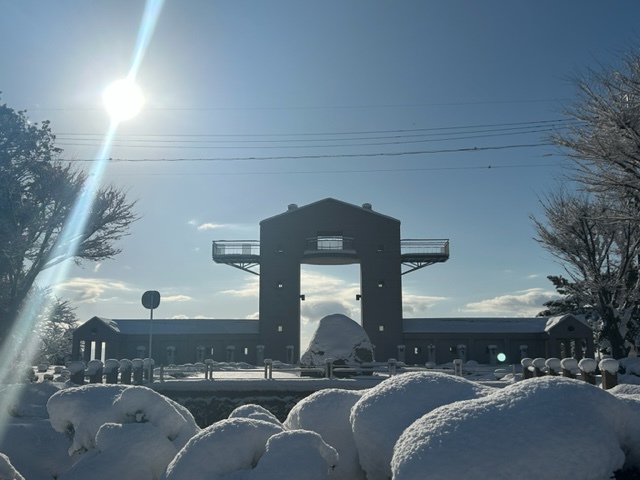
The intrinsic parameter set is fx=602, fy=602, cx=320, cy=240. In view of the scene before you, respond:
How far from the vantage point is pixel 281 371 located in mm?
25609

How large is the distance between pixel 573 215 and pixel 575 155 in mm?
12214

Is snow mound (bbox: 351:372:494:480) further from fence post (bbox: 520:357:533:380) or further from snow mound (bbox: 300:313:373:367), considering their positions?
snow mound (bbox: 300:313:373:367)

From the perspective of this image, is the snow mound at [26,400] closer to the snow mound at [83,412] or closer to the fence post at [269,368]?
the snow mound at [83,412]

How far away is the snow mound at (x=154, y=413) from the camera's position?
24.9 feet

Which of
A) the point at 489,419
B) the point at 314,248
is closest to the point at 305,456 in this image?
the point at 489,419

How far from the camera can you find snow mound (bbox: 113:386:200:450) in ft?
24.9

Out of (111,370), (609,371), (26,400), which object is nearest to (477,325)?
(609,371)

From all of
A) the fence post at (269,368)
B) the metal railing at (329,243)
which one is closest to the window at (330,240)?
the metal railing at (329,243)

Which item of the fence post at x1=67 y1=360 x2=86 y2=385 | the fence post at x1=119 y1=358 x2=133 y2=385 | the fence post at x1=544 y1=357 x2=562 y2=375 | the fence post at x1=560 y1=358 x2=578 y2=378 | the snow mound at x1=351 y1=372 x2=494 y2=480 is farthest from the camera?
the fence post at x1=119 y1=358 x2=133 y2=385

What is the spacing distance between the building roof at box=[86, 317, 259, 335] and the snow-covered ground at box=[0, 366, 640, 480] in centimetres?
3102

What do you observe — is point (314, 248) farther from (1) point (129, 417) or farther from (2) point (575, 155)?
(1) point (129, 417)

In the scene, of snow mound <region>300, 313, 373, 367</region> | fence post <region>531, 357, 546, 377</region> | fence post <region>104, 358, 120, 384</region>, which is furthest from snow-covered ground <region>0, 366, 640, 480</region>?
snow mound <region>300, 313, 373, 367</region>

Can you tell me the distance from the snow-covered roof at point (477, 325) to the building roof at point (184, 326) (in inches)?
426

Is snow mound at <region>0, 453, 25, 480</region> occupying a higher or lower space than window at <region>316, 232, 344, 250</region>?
lower
